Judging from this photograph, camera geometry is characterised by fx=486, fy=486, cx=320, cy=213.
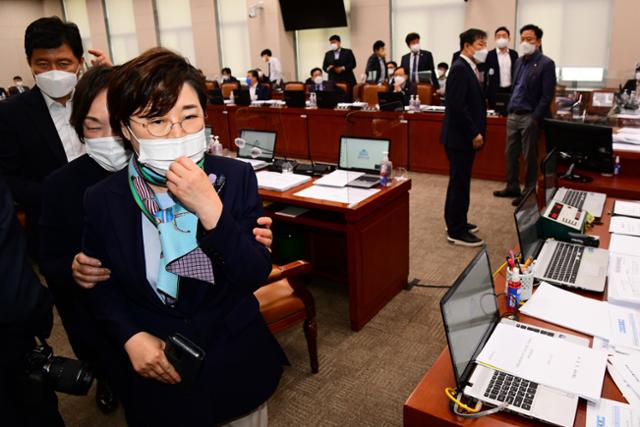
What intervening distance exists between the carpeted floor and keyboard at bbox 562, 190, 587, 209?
3.11 feet

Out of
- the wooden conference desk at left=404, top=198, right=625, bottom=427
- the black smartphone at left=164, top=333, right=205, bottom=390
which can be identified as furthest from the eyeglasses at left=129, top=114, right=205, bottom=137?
the wooden conference desk at left=404, top=198, right=625, bottom=427

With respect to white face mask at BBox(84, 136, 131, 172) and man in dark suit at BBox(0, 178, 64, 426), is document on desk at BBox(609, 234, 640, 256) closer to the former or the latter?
white face mask at BBox(84, 136, 131, 172)

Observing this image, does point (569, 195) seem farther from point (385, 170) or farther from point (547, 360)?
point (547, 360)

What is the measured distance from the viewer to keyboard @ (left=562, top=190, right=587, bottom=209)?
260 cm

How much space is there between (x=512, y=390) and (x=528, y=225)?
3.24ft

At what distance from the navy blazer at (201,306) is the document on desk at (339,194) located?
1.50 meters

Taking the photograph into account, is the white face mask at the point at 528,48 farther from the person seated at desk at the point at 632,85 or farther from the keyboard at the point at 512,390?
the keyboard at the point at 512,390

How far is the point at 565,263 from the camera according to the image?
195 cm

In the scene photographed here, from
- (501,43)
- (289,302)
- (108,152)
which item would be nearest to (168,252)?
(108,152)

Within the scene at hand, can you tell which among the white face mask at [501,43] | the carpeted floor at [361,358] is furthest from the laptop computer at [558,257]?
the white face mask at [501,43]

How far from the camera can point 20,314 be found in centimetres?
109

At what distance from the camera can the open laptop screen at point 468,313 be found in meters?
1.24

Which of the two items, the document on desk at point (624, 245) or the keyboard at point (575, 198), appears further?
the keyboard at point (575, 198)

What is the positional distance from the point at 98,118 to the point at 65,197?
25cm
